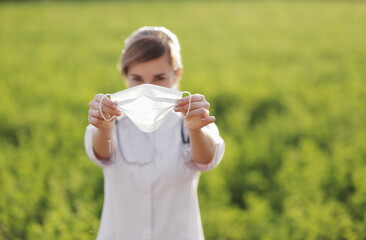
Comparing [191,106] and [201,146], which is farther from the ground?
[191,106]

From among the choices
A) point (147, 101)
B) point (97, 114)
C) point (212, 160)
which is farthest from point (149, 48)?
point (212, 160)

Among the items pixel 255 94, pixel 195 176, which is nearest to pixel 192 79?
pixel 255 94

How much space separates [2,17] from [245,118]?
12.2 metres

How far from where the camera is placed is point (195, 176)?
1.83 meters

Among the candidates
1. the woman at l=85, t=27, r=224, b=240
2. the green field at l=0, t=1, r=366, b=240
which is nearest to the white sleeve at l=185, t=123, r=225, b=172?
the woman at l=85, t=27, r=224, b=240

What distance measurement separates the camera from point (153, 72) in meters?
1.73

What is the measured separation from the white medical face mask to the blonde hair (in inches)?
9.1

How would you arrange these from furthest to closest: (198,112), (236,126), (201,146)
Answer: (236,126)
(201,146)
(198,112)

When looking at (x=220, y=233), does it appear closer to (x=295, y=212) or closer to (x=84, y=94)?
(x=295, y=212)

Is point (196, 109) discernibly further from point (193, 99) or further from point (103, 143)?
point (103, 143)

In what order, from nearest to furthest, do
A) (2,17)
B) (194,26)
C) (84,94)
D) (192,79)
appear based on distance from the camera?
1. (84,94)
2. (192,79)
3. (194,26)
4. (2,17)

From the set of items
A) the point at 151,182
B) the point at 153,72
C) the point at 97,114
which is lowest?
the point at 151,182

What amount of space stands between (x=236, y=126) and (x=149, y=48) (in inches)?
139

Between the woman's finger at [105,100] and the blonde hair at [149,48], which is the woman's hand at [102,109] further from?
the blonde hair at [149,48]
